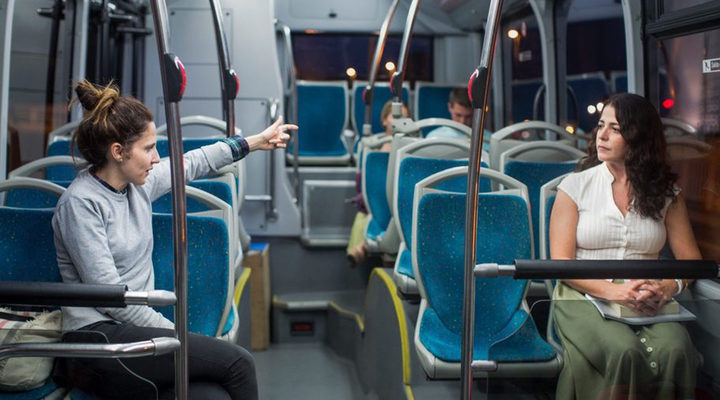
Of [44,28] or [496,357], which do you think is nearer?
[496,357]

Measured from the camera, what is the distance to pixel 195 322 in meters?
2.73

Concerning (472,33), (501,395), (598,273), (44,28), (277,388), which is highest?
(472,33)

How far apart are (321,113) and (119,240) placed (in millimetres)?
5863

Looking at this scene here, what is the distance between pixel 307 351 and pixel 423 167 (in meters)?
2.28

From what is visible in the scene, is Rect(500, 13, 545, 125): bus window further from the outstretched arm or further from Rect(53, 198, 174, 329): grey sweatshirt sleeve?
Rect(53, 198, 174, 329): grey sweatshirt sleeve

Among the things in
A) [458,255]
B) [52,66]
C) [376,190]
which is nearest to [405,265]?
[458,255]

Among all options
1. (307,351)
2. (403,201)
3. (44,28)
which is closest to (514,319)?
(403,201)

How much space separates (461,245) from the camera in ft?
10.4

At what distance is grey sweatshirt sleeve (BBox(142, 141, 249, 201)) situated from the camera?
261cm

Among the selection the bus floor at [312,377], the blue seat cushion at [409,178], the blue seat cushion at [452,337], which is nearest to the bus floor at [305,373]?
the bus floor at [312,377]

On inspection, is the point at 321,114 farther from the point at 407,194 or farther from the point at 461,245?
the point at 461,245

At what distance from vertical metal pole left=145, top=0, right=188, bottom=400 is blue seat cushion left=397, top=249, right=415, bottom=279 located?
1.86m

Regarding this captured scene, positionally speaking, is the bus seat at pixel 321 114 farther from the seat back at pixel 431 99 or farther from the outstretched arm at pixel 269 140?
the outstretched arm at pixel 269 140

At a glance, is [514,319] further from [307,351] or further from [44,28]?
[44,28]
